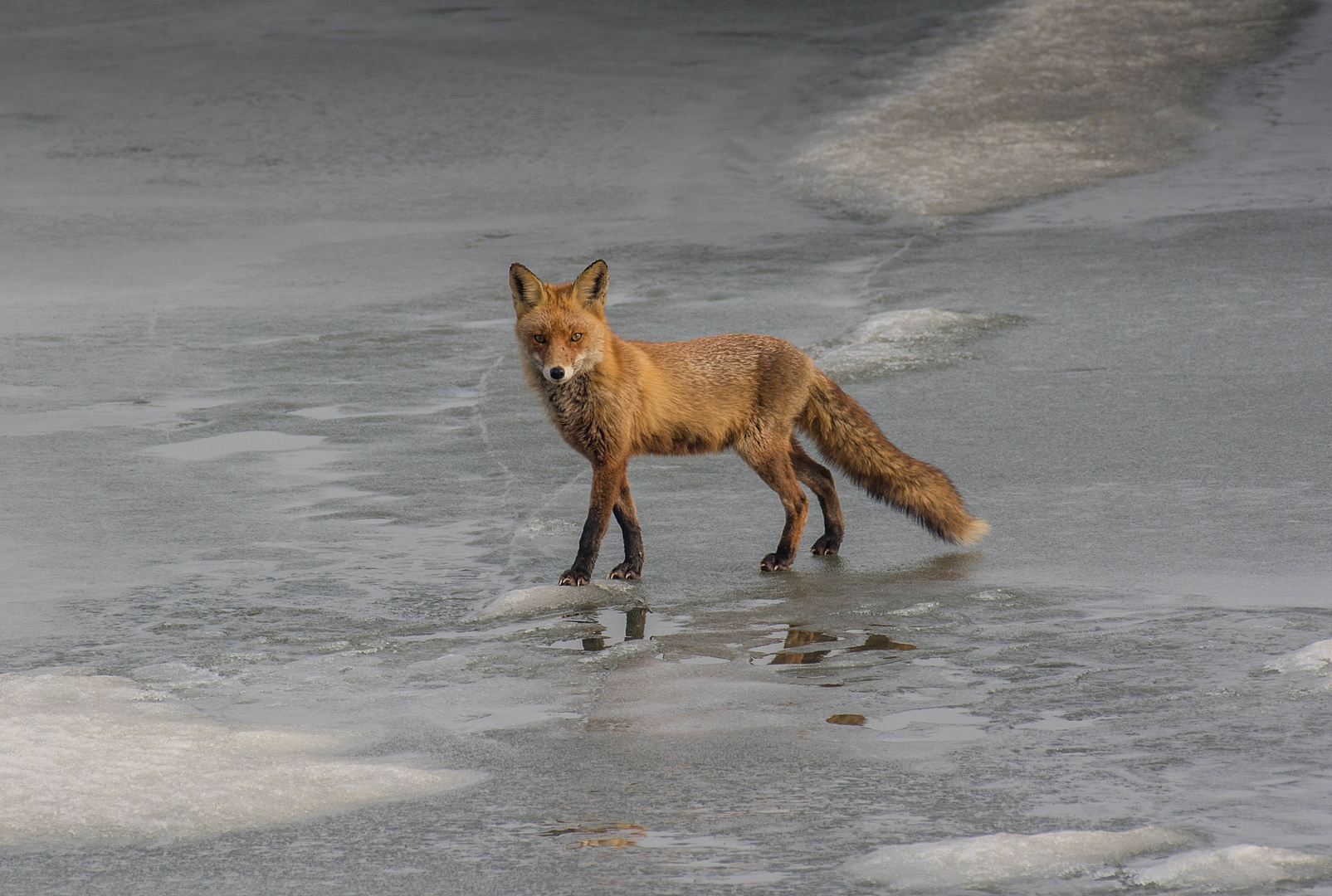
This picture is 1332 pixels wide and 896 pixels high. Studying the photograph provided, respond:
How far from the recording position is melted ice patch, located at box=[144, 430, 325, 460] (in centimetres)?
823

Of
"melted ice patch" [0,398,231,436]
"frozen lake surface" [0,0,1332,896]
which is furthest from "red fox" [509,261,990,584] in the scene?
"melted ice patch" [0,398,231,436]

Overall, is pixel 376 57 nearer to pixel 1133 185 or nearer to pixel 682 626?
pixel 1133 185

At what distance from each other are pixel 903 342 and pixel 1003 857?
7.02 m

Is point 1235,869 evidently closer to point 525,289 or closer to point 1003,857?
point 1003,857

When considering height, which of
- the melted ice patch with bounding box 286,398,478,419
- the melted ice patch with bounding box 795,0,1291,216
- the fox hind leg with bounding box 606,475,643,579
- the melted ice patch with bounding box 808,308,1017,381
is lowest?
the fox hind leg with bounding box 606,475,643,579

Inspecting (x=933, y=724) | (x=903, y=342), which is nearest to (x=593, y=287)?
(x=933, y=724)

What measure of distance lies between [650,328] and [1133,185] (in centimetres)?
650

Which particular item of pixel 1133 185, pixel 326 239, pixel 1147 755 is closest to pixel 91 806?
pixel 1147 755

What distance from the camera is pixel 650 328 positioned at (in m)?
11.0

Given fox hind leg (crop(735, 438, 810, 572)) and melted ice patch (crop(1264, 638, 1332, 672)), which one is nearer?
melted ice patch (crop(1264, 638, 1332, 672))

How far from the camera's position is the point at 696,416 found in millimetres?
6477

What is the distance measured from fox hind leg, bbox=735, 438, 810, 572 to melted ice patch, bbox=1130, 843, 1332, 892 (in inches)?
115

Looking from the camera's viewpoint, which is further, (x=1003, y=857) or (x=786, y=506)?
(x=786, y=506)

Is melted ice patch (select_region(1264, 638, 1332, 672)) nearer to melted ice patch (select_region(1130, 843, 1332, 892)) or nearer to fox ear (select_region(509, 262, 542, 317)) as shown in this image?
melted ice patch (select_region(1130, 843, 1332, 892))
